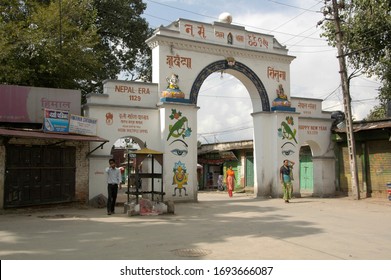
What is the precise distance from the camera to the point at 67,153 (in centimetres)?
1455

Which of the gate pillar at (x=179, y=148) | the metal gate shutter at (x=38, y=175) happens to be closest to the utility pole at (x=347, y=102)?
the gate pillar at (x=179, y=148)

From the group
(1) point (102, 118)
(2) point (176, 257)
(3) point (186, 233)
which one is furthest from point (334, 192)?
(2) point (176, 257)

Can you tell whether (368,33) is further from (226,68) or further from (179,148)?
(179,148)

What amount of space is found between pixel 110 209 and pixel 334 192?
13.7 metres

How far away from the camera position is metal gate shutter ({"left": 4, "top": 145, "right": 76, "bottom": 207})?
13.0 m

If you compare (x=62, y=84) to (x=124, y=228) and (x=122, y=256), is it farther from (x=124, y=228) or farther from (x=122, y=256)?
(x=122, y=256)

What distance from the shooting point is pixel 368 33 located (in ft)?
67.4

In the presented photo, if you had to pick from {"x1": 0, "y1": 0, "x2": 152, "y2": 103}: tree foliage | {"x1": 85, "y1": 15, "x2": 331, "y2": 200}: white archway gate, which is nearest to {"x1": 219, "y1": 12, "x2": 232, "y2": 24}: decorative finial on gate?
{"x1": 85, "y1": 15, "x2": 331, "y2": 200}: white archway gate

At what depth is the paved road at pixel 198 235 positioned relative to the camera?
6.57m

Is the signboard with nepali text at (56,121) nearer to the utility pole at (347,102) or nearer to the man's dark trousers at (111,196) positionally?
the man's dark trousers at (111,196)

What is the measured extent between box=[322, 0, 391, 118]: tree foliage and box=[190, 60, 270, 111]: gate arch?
4677 millimetres

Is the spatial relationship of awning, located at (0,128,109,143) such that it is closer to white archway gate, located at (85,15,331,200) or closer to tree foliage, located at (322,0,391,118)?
white archway gate, located at (85,15,331,200)

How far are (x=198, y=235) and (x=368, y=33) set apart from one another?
55.7 ft

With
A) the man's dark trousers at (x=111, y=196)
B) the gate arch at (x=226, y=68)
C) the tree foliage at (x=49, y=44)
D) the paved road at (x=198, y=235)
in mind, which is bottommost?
the paved road at (x=198, y=235)
